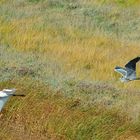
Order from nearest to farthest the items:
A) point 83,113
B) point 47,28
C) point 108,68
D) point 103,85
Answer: point 83,113, point 103,85, point 108,68, point 47,28

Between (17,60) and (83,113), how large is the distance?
2.54 m

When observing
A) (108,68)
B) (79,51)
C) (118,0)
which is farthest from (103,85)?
(118,0)

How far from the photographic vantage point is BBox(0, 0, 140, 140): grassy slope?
7.64 metres

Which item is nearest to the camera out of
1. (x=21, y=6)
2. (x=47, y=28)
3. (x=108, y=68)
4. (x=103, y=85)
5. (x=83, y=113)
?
(x=83, y=113)

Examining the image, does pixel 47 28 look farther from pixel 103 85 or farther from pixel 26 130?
pixel 26 130

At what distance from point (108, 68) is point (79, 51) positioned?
3.76 feet

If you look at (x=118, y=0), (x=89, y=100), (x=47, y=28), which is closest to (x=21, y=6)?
(x=47, y=28)

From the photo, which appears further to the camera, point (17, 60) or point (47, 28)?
point (47, 28)

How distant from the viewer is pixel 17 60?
10250mm

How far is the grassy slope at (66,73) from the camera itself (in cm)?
764

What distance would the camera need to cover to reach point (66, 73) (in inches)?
395

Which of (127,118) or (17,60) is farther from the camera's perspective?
(17,60)

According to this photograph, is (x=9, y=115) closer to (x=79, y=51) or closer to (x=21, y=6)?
(x=79, y=51)

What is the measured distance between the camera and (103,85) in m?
9.56
